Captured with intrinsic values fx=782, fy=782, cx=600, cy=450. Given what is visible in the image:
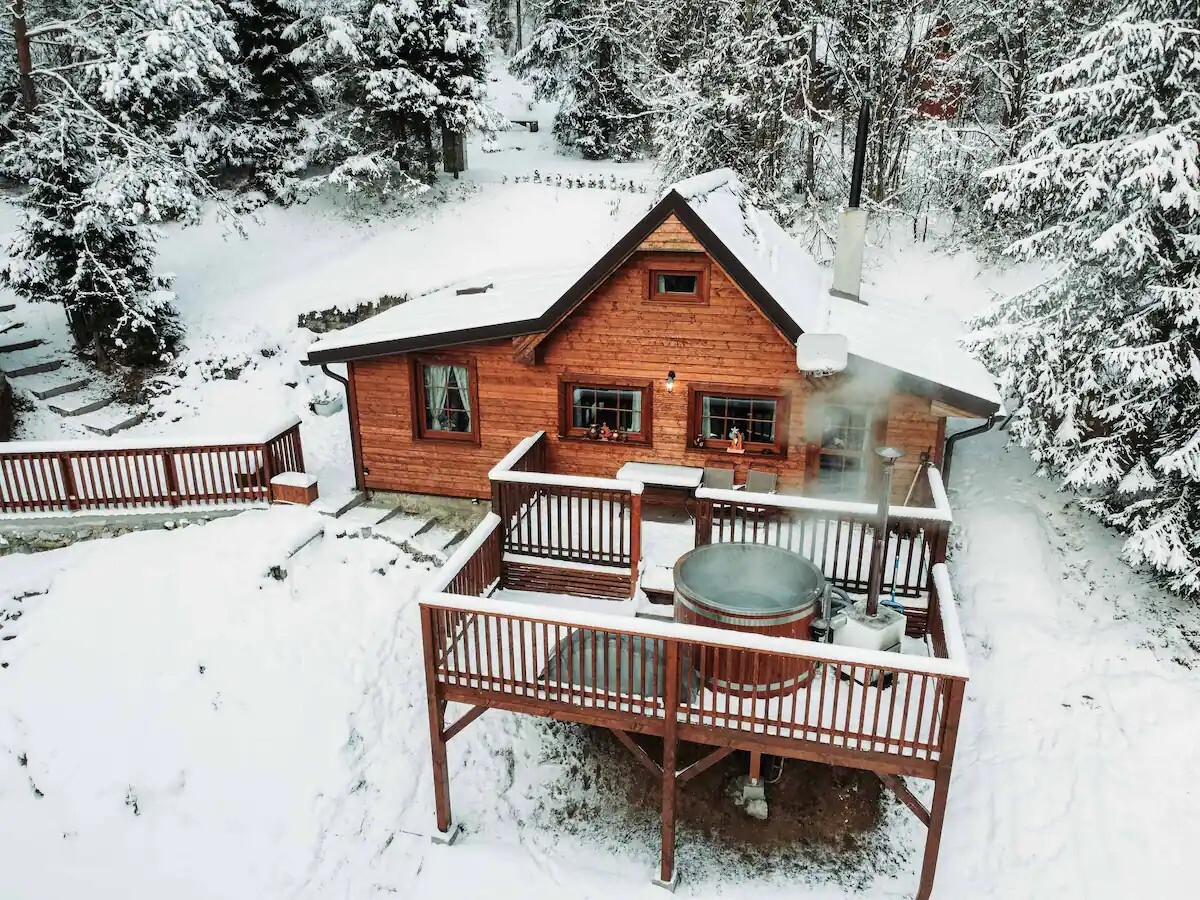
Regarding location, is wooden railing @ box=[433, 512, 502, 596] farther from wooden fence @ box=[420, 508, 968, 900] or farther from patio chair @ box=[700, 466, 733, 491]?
patio chair @ box=[700, 466, 733, 491]

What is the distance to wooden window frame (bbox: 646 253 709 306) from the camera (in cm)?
1089

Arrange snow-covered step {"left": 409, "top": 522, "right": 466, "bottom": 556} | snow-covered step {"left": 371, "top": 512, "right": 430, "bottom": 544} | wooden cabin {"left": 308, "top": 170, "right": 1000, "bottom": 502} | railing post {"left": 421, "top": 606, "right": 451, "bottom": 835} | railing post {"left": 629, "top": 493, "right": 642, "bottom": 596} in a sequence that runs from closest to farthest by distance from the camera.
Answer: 1. railing post {"left": 421, "top": 606, "right": 451, "bottom": 835}
2. railing post {"left": 629, "top": 493, "right": 642, "bottom": 596}
3. wooden cabin {"left": 308, "top": 170, "right": 1000, "bottom": 502}
4. snow-covered step {"left": 409, "top": 522, "right": 466, "bottom": 556}
5. snow-covered step {"left": 371, "top": 512, "right": 430, "bottom": 544}

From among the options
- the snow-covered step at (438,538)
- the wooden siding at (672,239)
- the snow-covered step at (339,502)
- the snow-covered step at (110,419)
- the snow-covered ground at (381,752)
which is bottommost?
the snow-covered ground at (381,752)

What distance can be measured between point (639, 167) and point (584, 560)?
83.1 ft

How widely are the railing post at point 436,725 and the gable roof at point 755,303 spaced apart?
4.83 meters

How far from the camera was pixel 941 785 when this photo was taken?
23.4 ft

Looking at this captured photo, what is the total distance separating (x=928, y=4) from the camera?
2175 centimetres

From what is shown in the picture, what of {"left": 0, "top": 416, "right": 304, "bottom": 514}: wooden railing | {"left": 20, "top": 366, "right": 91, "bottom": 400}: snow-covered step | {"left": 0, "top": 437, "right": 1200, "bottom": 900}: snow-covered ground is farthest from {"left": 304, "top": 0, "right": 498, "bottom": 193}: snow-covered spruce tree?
{"left": 0, "top": 437, "right": 1200, "bottom": 900}: snow-covered ground

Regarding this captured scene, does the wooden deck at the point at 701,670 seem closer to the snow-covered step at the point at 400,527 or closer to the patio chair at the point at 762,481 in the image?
the patio chair at the point at 762,481

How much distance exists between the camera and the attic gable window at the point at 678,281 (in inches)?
430

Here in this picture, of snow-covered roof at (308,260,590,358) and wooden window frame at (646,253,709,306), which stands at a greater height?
wooden window frame at (646,253,709,306)

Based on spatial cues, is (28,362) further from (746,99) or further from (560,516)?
(746,99)

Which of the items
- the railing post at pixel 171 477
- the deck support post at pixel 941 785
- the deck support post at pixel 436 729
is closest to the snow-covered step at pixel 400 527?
the railing post at pixel 171 477

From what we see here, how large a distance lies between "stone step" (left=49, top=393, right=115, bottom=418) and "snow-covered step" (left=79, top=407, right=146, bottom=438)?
109 millimetres
